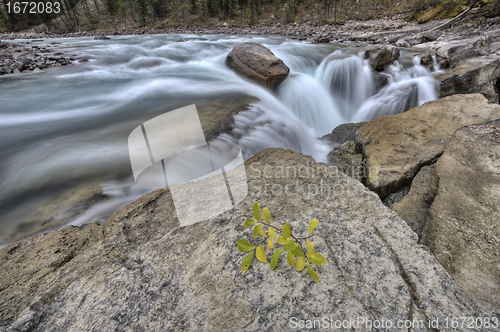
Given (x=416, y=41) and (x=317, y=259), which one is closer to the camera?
(x=317, y=259)

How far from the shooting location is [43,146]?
3420 mm

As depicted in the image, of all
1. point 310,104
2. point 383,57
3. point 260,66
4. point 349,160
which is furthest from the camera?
point 383,57

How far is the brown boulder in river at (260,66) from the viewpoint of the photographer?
5547 mm

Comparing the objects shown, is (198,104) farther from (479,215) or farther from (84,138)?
(479,215)

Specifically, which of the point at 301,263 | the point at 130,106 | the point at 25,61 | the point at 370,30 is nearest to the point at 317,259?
the point at 301,263

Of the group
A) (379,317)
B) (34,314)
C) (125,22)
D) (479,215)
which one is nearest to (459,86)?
(479,215)

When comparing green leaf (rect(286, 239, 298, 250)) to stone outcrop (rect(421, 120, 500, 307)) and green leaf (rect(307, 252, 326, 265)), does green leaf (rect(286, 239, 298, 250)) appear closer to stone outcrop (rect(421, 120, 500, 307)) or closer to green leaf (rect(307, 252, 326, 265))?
green leaf (rect(307, 252, 326, 265))

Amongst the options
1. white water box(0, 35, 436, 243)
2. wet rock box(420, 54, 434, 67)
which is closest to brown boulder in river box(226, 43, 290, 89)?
white water box(0, 35, 436, 243)

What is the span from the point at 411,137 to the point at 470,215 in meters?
1.59

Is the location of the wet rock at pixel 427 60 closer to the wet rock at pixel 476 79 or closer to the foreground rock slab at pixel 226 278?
the wet rock at pixel 476 79

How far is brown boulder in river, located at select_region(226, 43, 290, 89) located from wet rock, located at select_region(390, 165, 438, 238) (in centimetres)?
417

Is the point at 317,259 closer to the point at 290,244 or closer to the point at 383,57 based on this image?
the point at 290,244

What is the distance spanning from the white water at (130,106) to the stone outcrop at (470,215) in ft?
7.55

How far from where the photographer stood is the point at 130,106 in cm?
475
